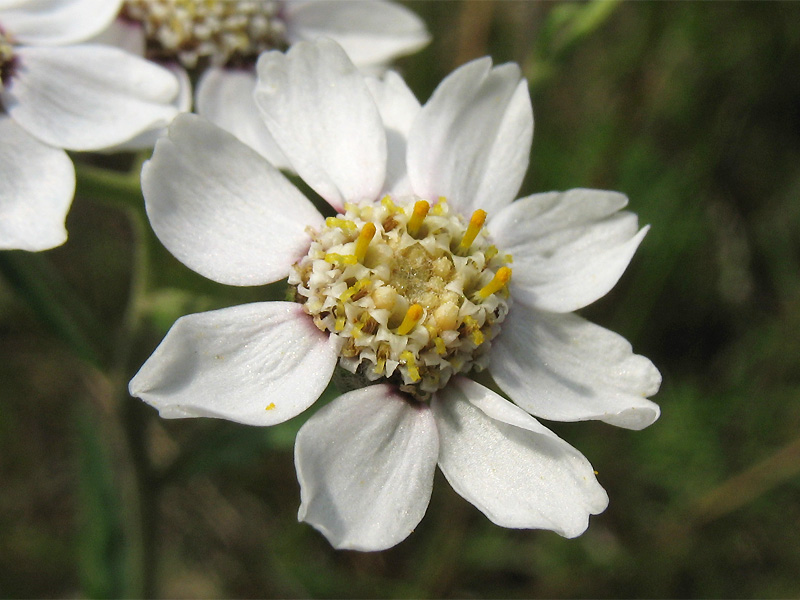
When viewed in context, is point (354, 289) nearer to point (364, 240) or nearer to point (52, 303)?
point (364, 240)

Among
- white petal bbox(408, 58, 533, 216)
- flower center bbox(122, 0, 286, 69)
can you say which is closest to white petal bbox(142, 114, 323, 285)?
white petal bbox(408, 58, 533, 216)

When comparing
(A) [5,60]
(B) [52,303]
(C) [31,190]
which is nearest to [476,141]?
(C) [31,190]

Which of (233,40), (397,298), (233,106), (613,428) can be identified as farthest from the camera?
(613,428)

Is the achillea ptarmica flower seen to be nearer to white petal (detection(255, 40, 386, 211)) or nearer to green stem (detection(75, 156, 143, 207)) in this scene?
white petal (detection(255, 40, 386, 211))

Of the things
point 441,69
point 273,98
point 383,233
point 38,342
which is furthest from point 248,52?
point 38,342

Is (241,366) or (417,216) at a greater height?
(417,216)

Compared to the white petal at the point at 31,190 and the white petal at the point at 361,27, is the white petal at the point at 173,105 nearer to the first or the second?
the white petal at the point at 31,190
